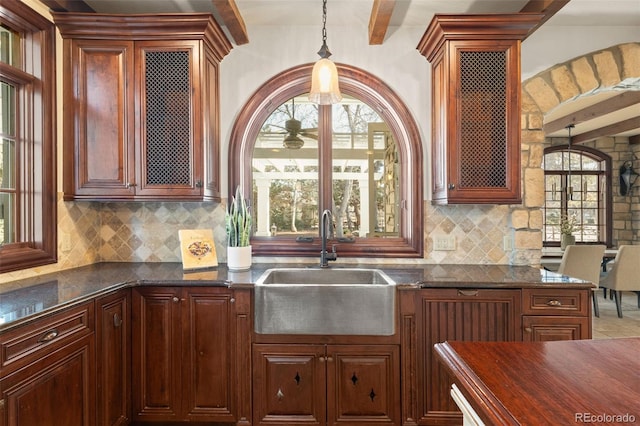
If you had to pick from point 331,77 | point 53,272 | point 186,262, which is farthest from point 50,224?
point 331,77

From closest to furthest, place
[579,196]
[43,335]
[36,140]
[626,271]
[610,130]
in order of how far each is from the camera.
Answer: [43,335] < [36,140] < [626,271] < [610,130] < [579,196]

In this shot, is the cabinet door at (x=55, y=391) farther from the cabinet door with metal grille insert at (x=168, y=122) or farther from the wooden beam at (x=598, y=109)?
the wooden beam at (x=598, y=109)

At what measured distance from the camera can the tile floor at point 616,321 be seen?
4.06 metres

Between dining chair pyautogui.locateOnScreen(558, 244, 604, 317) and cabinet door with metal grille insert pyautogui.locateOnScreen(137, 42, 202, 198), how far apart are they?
415cm

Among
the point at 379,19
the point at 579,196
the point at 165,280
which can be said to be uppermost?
the point at 379,19

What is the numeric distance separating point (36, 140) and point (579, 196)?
7.96 meters

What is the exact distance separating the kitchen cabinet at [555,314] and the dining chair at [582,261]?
8.53 ft

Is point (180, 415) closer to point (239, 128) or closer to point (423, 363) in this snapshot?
point (423, 363)

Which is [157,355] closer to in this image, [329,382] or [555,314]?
[329,382]

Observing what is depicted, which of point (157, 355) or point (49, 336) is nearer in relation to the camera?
point (49, 336)

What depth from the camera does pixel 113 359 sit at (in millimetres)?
1952

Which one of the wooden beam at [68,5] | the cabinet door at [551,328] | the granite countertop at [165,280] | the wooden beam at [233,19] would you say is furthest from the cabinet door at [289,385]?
the wooden beam at [68,5]

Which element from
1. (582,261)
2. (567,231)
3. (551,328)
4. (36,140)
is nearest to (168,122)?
(36,140)

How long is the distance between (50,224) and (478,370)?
249cm
